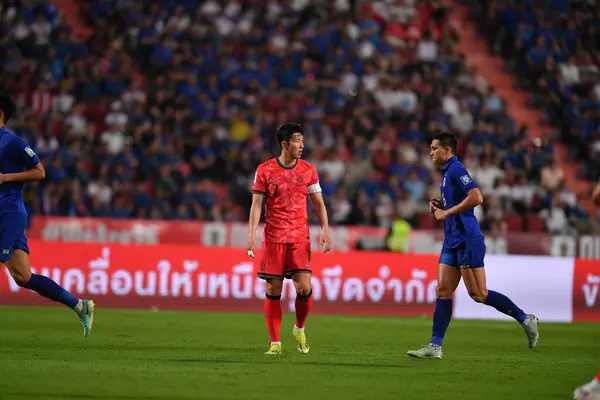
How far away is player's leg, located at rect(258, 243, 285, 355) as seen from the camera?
11.3 metres

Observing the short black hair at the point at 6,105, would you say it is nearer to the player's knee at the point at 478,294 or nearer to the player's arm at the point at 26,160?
the player's arm at the point at 26,160

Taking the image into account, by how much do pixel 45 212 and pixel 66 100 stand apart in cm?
359

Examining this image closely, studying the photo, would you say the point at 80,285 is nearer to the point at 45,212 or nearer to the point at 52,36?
the point at 45,212

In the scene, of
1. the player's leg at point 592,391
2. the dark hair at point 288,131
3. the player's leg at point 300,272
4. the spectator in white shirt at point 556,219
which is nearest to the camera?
the player's leg at point 592,391

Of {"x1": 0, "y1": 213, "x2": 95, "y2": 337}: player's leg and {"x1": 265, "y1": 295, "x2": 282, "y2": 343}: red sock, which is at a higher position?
{"x1": 0, "y1": 213, "x2": 95, "y2": 337}: player's leg

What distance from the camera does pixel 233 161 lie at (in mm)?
23750

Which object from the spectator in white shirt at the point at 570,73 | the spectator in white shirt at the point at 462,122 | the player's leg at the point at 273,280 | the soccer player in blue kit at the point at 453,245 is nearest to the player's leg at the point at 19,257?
the player's leg at the point at 273,280

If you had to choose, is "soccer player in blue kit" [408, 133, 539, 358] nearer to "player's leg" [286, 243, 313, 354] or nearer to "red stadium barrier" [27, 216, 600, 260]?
"player's leg" [286, 243, 313, 354]

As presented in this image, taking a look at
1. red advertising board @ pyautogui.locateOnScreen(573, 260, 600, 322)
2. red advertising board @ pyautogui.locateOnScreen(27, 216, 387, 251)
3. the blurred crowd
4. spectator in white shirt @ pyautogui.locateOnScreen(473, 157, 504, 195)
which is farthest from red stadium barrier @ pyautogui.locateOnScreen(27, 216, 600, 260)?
spectator in white shirt @ pyautogui.locateOnScreen(473, 157, 504, 195)

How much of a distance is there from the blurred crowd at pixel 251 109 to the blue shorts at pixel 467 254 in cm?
1085

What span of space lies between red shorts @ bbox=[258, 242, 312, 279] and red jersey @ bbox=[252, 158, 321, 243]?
0.06 metres

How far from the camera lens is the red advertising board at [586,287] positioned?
19.7 metres

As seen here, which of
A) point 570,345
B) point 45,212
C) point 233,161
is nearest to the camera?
point 570,345

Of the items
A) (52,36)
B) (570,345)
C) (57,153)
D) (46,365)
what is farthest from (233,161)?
(46,365)
